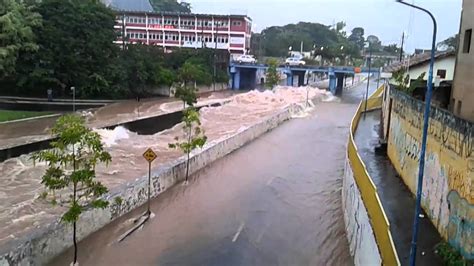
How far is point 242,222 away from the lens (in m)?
17.7

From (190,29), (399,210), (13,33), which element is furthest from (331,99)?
(399,210)

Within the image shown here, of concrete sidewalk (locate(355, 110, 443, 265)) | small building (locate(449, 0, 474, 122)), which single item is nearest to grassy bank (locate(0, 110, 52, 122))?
concrete sidewalk (locate(355, 110, 443, 265))

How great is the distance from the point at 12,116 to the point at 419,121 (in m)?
34.1

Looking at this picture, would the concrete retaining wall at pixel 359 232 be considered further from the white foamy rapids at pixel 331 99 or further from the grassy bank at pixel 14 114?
the white foamy rapids at pixel 331 99

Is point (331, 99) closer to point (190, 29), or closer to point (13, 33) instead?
point (190, 29)

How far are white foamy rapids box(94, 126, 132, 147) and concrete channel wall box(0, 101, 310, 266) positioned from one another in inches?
339

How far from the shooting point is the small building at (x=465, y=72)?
19406 millimetres

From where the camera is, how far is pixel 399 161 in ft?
75.3

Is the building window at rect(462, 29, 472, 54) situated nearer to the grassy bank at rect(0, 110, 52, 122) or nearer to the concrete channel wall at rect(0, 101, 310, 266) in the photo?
the concrete channel wall at rect(0, 101, 310, 266)

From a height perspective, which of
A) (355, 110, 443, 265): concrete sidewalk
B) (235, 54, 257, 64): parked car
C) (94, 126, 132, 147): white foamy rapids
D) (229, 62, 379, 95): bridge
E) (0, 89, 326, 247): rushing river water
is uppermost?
Result: (235, 54, 257, 64): parked car

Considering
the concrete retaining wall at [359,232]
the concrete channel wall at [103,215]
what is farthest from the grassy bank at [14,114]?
the concrete retaining wall at [359,232]

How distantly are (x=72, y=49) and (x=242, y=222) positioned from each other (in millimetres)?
41379

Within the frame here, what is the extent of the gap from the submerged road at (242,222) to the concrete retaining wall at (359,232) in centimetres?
51

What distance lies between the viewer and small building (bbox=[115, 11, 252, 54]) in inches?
3905
